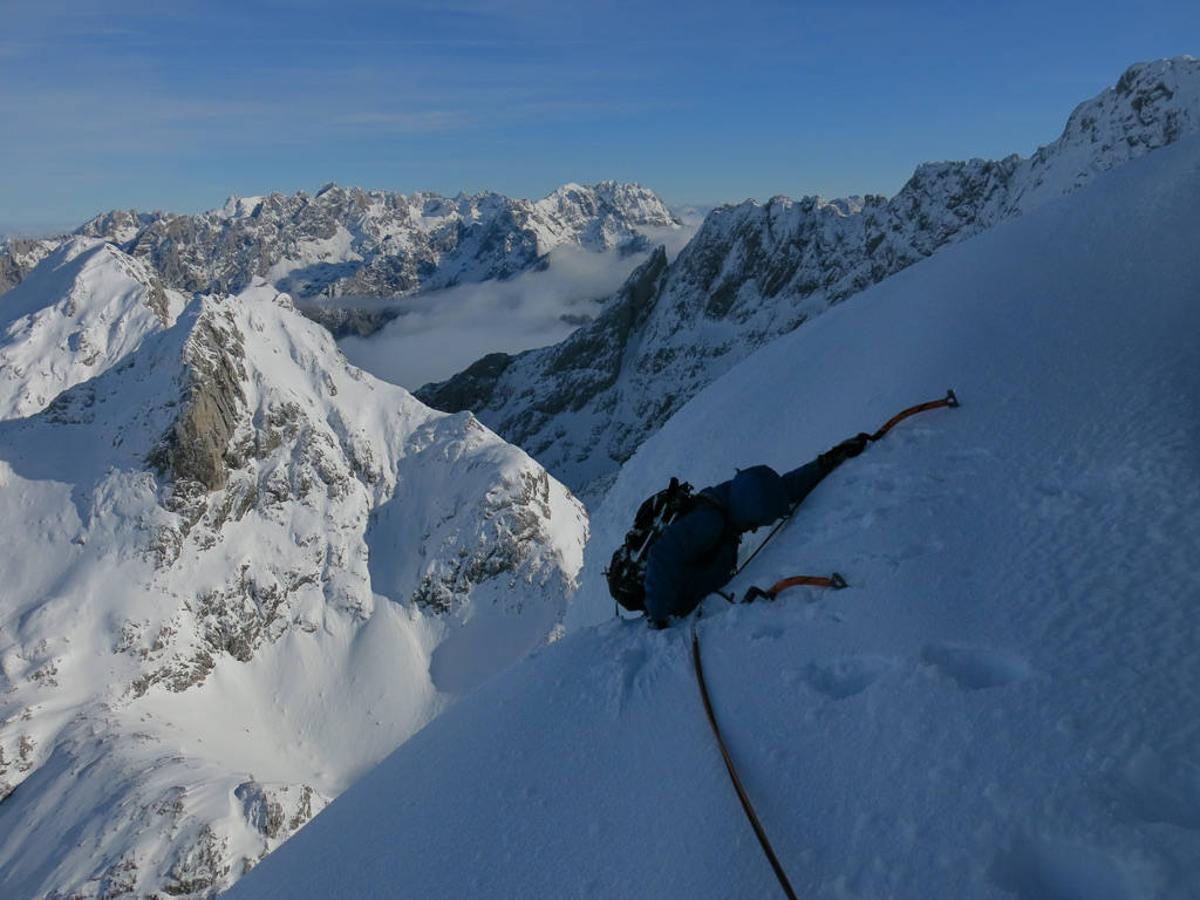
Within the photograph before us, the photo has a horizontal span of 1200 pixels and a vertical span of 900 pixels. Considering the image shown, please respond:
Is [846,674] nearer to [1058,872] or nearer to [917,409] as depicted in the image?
[1058,872]

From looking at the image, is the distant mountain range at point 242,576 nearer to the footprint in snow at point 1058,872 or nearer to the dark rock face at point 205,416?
the dark rock face at point 205,416

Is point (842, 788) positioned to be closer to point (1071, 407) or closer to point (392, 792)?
point (392, 792)

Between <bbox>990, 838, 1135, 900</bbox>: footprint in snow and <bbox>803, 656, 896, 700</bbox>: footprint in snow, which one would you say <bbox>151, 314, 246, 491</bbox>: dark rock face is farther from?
<bbox>990, 838, 1135, 900</bbox>: footprint in snow

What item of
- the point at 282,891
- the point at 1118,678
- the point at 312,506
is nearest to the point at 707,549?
the point at 1118,678

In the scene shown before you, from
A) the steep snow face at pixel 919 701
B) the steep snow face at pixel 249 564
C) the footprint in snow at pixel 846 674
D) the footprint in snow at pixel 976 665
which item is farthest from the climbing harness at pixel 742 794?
the steep snow face at pixel 249 564

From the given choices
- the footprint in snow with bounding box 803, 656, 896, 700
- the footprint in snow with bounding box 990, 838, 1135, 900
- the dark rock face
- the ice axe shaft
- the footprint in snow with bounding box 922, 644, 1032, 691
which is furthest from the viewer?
the dark rock face

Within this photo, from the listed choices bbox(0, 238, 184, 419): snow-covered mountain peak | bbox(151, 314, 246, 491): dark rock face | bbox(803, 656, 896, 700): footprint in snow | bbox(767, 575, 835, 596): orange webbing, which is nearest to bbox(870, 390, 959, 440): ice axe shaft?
bbox(767, 575, 835, 596): orange webbing

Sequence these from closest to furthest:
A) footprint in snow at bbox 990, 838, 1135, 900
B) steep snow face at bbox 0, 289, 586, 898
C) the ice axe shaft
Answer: footprint in snow at bbox 990, 838, 1135, 900 < the ice axe shaft < steep snow face at bbox 0, 289, 586, 898
